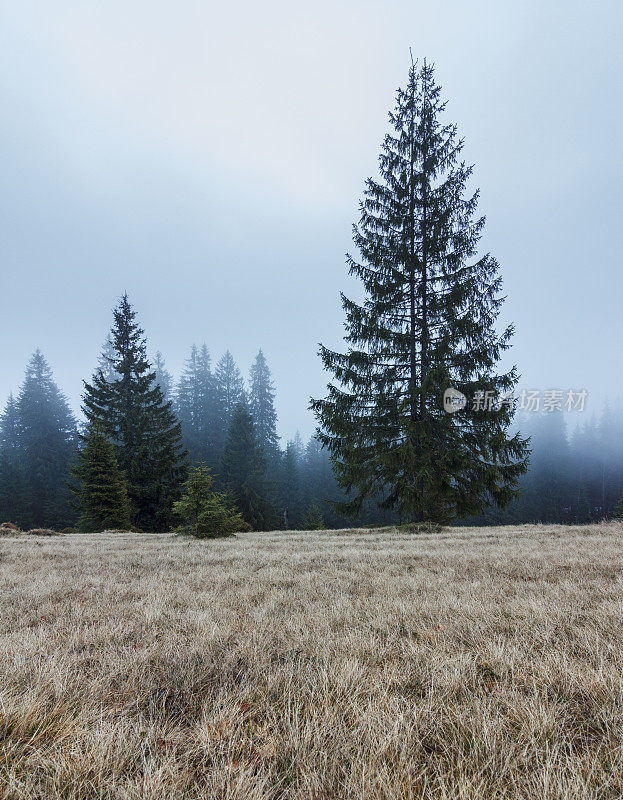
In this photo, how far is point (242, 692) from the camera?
183cm

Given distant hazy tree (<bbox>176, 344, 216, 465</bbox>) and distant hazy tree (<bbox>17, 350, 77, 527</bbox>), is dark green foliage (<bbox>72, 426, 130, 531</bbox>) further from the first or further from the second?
distant hazy tree (<bbox>176, 344, 216, 465</bbox>)

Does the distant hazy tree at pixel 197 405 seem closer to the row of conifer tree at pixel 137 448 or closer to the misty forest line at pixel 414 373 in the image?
the row of conifer tree at pixel 137 448

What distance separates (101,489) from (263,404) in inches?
1094

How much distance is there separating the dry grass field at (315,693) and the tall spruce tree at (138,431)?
1951 cm

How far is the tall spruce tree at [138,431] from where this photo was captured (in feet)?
70.4

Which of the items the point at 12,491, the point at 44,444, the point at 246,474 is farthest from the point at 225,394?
the point at 12,491

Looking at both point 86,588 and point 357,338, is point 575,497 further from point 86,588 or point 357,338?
point 86,588

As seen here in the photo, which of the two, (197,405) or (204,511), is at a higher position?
(197,405)

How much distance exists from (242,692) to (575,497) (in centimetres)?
6626

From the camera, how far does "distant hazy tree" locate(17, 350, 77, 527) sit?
3188 cm

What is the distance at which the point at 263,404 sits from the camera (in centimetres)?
4519

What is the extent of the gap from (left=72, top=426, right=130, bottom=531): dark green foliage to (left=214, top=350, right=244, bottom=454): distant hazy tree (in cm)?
2149

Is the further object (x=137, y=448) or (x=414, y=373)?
(x=137, y=448)

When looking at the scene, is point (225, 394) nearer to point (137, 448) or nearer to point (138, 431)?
point (138, 431)
